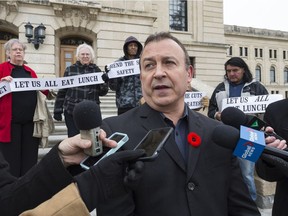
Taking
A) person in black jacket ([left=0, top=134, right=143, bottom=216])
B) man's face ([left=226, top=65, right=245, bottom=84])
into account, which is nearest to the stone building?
man's face ([left=226, top=65, right=245, bottom=84])

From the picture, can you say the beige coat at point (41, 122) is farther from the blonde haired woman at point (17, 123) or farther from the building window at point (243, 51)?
the building window at point (243, 51)

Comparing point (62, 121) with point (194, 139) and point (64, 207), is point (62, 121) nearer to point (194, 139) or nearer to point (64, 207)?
point (194, 139)

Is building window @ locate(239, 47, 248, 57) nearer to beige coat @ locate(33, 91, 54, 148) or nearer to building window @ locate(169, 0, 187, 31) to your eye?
building window @ locate(169, 0, 187, 31)

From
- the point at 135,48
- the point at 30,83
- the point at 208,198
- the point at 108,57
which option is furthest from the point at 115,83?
the point at 108,57

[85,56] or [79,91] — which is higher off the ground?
[85,56]

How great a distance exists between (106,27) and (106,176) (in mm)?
16959

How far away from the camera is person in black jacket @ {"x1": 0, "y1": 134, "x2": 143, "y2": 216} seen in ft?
3.80

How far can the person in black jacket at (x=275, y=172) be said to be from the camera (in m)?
2.04

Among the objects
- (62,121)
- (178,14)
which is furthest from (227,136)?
(178,14)

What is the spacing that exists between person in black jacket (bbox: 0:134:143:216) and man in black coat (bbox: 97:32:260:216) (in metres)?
0.32

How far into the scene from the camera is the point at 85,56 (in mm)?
5137

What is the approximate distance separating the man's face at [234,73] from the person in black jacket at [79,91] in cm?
221

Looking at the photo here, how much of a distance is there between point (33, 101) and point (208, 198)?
12.1 feet

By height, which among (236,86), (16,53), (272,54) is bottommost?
→ (236,86)
